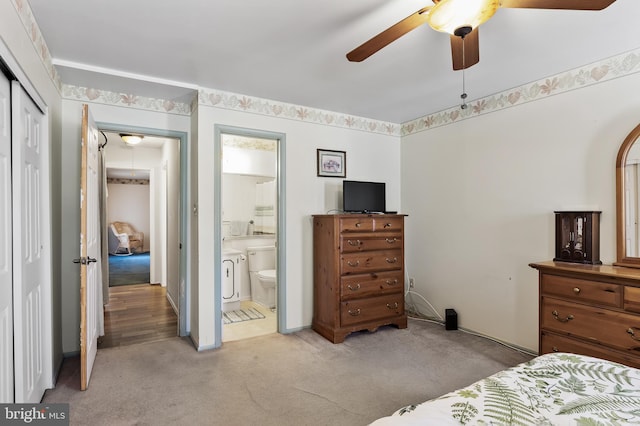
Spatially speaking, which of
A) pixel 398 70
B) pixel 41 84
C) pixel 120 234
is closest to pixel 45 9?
pixel 41 84

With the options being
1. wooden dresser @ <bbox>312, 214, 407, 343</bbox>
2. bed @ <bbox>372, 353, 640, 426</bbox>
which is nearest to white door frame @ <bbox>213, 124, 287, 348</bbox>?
wooden dresser @ <bbox>312, 214, 407, 343</bbox>

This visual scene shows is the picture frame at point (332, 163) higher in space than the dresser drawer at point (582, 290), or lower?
higher

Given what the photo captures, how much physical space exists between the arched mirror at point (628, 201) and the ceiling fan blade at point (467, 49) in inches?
58.8

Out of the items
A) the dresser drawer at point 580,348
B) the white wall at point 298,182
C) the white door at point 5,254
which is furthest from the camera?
the white wall at point 298,182

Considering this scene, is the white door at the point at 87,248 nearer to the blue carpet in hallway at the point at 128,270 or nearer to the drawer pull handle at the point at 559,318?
the drawer pull handle at the point at 559,318

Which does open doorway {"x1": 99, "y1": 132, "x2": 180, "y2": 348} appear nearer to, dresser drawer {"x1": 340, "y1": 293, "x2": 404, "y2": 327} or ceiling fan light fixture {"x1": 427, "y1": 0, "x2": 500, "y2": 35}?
dresser drawer {"x1": 340, "y1": 293, "x2": 404, "y2": 327}

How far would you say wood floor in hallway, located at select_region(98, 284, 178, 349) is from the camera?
11.6ft

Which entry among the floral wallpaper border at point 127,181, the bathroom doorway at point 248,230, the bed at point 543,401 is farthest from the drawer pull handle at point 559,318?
the floral wallpaper border at point 127,181

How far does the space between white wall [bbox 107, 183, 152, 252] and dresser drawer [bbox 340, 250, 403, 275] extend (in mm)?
9796

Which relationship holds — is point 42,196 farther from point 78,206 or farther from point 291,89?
point 291,89

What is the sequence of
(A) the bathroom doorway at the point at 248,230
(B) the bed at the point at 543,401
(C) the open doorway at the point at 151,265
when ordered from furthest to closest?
(A) the bathroom doorway at the point at 248,230
(C) the open doorway at the point at 151,265
(B) the bed at the point at 543,401

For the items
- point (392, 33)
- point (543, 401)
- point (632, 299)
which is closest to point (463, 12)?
point (392, 33)

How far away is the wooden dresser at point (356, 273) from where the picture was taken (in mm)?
3383

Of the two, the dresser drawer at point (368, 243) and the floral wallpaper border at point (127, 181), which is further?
the floral wallpaper border at point (127, 181)
